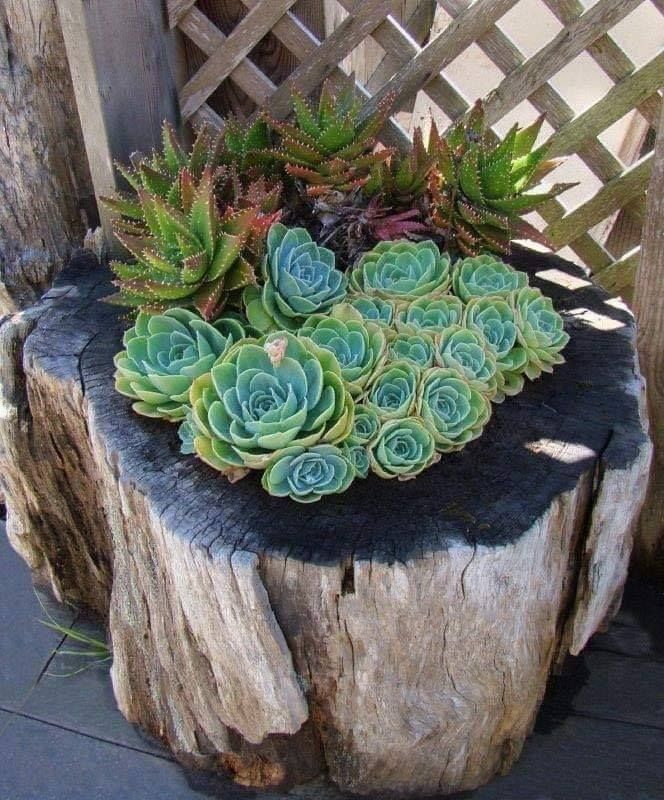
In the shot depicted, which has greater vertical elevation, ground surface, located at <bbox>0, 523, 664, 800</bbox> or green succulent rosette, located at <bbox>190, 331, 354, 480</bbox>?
green succulent rosette, located at <bbox>190, 331, 354, 480</bbox>

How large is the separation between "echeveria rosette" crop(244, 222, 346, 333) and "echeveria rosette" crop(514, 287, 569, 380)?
38 cm

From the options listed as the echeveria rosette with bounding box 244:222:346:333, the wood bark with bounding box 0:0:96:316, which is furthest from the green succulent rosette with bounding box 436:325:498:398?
the wood bark with bounding box 0:0:96:316

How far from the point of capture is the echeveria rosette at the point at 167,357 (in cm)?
143

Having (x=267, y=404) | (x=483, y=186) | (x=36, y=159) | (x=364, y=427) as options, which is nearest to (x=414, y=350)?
(x=364, y=427)

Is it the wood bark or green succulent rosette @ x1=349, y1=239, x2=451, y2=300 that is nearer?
green succulent rosette @ x1=349, y1=239, x2=451, y2=300

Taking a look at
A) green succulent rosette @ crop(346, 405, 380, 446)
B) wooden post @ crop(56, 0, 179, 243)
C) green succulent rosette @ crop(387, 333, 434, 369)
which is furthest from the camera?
wooden post @ crop(56, 0, 179, 243)

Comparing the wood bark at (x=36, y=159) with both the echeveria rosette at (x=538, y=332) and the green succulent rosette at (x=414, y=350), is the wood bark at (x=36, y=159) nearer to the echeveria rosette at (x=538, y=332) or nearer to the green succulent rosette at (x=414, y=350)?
the green succulent rosette at (x=414, y=350)

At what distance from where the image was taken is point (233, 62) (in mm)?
2004

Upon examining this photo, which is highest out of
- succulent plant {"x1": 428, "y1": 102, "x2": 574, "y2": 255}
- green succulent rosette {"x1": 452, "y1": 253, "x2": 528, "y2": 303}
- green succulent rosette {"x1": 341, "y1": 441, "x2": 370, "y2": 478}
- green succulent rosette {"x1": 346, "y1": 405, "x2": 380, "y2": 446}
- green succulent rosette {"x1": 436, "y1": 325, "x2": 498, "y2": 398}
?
succulent plant {"x1": 428, "y1": 102, "x2": 574, "y2": 255}

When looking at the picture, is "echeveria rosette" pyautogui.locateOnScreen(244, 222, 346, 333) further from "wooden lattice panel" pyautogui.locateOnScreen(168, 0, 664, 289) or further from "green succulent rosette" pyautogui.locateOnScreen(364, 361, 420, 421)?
"wooden lattice panel" pyautogui.locateOnScreen(168, 0, 664, 289)

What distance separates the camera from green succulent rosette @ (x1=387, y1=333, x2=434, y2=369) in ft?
4.94

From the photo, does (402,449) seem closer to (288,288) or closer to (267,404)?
(267,404)

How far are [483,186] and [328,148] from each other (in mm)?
355

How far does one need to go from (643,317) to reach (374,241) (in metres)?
0.65
